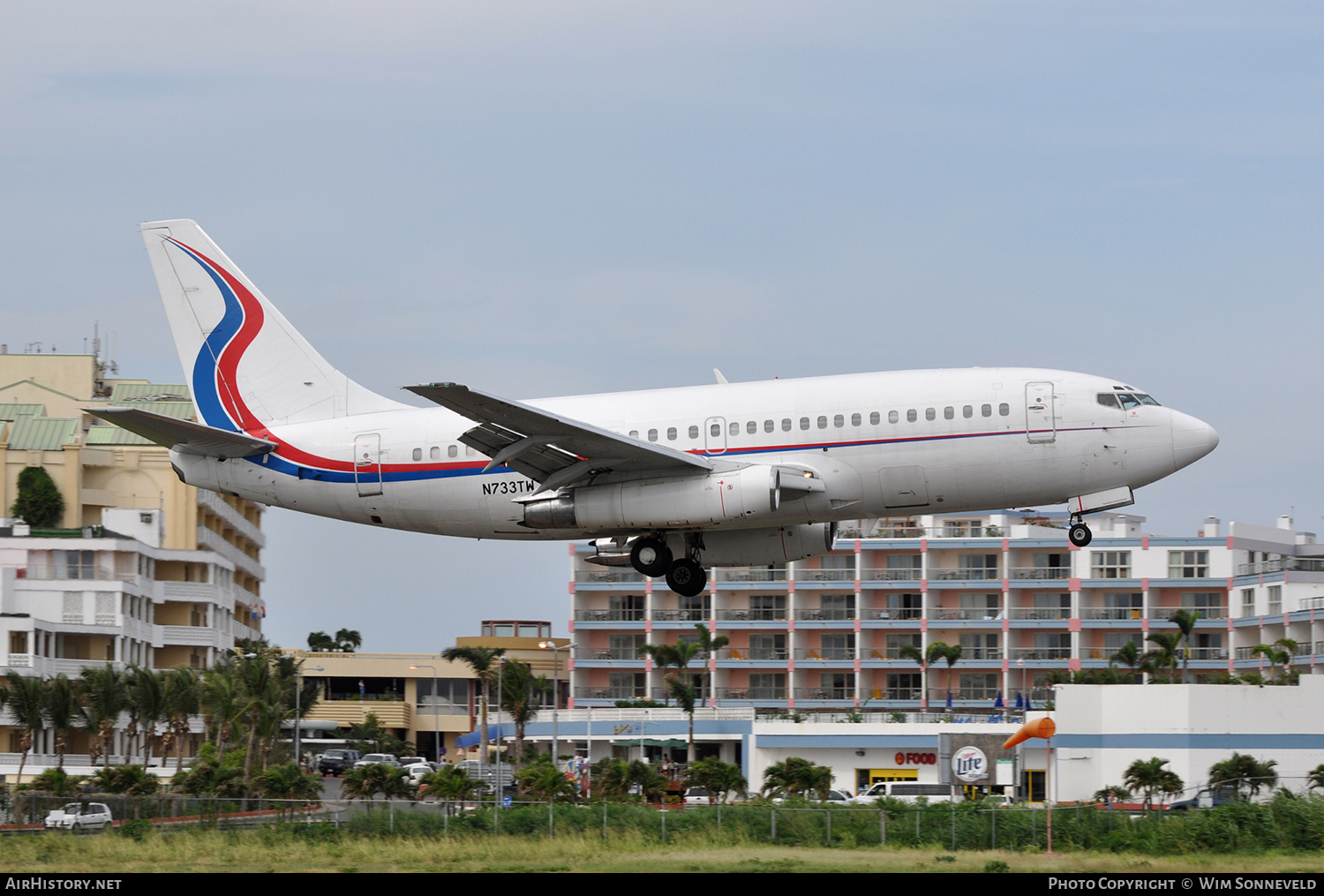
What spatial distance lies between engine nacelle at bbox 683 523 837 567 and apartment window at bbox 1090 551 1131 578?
81.3 meters

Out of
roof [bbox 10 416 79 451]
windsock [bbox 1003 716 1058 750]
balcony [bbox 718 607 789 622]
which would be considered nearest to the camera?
windsock [bbox 1003 716 1058 750]

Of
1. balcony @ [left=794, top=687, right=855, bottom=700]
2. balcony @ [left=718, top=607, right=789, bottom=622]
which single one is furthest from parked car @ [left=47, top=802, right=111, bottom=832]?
balcony @ [left=794, top=687, right=855, bottom=700]

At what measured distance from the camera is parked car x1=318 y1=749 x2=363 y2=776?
108875 millimetres

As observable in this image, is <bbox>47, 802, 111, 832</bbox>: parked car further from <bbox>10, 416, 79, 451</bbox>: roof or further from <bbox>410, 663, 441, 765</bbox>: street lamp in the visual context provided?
<bbox>410, 663, 441, 765</bbox>: street lamp

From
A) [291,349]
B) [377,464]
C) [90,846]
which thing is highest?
[291,349]

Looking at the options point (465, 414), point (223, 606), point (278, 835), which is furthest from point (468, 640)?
point (465, 414)

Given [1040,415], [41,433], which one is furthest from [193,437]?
[41,433]

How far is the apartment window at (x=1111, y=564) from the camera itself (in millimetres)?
117500

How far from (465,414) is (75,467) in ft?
330

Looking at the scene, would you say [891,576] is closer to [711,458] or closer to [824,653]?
[824,653]
